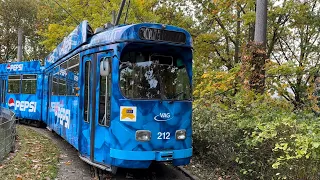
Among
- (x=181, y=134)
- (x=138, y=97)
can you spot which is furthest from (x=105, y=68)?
(x=181, y=134)

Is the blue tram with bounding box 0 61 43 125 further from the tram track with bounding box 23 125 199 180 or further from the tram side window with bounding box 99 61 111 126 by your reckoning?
the tram side window with bounding box 99 61 111 126

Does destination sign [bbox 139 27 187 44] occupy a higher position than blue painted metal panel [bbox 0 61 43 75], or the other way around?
blue painted metal panel [bbox 0 61 43 75]

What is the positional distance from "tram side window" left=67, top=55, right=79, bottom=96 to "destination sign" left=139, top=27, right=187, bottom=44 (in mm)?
2427

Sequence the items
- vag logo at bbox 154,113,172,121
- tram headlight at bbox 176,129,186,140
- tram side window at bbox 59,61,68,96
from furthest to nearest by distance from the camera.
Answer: tram side window at bbox 59,61,68,96 → tram headlight at bbox 176,129,186,140 → vag logo at bbox 154,113,172,121

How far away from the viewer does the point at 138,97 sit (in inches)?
259

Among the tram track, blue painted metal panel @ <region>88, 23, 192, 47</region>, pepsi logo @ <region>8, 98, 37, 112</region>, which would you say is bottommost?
the tram track

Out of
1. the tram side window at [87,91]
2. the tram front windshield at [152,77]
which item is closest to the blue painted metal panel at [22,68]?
the tram side window at [87,91]

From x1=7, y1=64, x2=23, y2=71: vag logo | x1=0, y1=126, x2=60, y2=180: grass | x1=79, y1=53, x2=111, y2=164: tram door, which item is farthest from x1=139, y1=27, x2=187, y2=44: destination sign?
x1=7, y1=64, x2=23, y2=71: vag logo

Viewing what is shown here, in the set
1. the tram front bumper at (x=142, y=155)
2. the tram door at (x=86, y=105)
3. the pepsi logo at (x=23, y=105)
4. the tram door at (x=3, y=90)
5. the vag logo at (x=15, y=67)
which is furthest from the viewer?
the tram door at (x=3, y=90)

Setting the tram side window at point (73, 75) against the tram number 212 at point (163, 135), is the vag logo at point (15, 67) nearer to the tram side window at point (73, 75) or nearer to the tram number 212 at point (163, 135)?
the tram side window at point (73, 75)

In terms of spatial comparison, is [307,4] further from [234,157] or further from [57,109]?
[57,109]

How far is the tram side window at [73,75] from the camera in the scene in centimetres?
835

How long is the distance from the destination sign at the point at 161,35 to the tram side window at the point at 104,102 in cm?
107

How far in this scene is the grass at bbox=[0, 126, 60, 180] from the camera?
A: 697 centimetres
